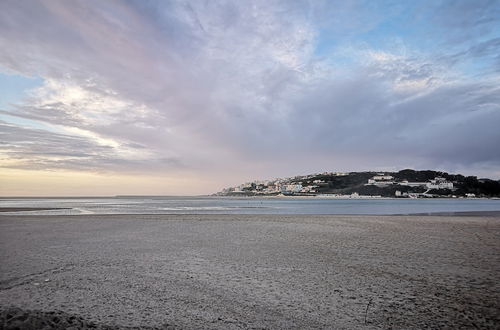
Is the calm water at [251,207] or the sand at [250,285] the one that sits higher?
the calm water at [251,207]

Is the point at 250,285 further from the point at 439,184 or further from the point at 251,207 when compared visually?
the point at 439,184

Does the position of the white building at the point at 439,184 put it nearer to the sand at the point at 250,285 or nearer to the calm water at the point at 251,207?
the calm water at the point at 251,207

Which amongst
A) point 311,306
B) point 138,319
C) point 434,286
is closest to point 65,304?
point 138,319

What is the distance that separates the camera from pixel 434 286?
8.04m

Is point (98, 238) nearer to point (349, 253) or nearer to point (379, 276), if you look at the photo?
point (349, 253)

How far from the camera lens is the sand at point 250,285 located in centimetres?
575

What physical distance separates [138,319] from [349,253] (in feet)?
29.8

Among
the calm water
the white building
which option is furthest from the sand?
the white building

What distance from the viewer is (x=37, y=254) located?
12000 millimetres

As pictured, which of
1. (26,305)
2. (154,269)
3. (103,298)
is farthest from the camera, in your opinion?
(154,269)

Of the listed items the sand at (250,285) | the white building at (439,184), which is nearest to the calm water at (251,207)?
the sand at (250,285)

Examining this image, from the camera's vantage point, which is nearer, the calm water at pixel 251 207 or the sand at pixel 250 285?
the sand at pixel 250 285

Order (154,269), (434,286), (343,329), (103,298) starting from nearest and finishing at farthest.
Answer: (343,329) < (103,298) < (434,286) < (154,269)

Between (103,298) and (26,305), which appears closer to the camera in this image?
(26,305)
